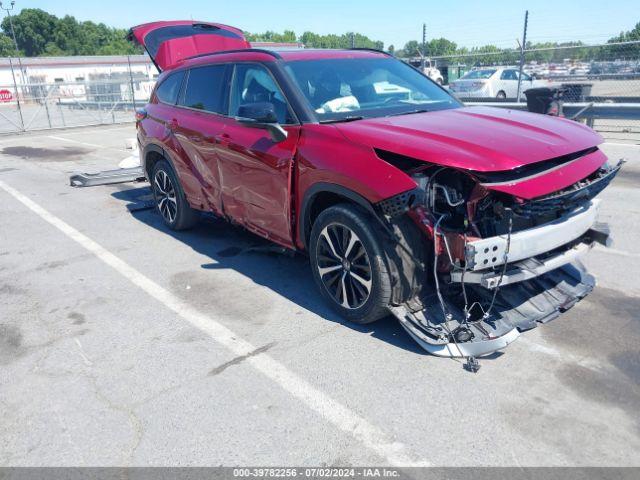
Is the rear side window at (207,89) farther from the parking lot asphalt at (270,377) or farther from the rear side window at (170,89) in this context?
the parking lot asphalt at (270,377)

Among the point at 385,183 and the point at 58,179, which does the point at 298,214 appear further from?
the point at 58,179

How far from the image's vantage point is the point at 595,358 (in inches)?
139

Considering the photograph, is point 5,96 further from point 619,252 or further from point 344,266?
point 619,252

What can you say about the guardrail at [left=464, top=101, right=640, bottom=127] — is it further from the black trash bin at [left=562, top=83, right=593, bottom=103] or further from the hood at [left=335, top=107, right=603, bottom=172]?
the hood at [left=335, top=107, right=603, bottom=172]

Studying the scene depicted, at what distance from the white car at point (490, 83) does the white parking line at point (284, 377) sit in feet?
56.9

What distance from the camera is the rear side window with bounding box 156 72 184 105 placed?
605 centimetres

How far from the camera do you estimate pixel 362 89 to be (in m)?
4.55

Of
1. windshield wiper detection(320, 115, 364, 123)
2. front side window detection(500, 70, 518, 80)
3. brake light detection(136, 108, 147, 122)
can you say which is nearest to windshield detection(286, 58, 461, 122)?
windshield wiper detection(320, 115, 364, 123)

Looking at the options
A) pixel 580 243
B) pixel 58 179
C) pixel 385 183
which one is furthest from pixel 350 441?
pixel 58 179

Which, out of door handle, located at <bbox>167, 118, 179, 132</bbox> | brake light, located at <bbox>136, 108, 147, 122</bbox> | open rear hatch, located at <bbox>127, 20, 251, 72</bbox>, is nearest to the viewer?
door handle, located at <bbox>167, 118, 179, 132</bbox>

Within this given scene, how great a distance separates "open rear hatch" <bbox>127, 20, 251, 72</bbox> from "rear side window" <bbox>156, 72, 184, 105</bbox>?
111cm

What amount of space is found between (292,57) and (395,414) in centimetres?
304

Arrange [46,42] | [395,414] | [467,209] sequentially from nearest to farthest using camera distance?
[395,414] < [467,209] < [46,42]

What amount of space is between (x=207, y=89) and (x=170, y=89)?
1030 millimetres
